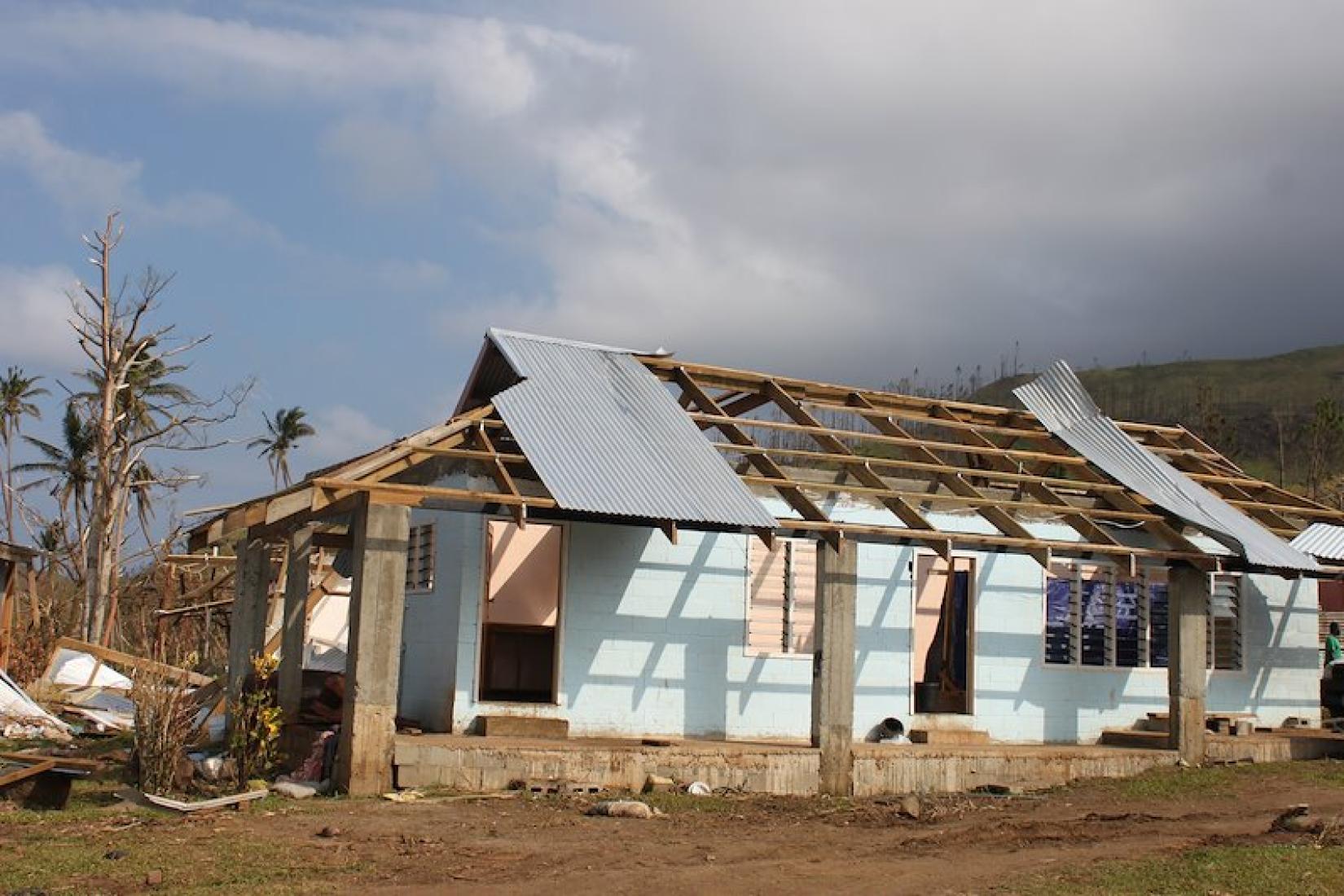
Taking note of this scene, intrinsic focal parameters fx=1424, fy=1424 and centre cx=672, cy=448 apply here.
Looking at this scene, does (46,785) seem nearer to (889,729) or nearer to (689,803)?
(689,803)

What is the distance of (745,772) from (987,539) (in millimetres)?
3814

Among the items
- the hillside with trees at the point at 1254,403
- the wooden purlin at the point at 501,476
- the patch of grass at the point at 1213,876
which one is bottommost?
the patch of grass at the point at 1213,876

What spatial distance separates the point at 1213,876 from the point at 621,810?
4.92 metres

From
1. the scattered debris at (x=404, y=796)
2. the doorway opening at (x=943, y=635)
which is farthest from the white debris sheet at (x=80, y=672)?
the doorway opening at (x=943, y=635)

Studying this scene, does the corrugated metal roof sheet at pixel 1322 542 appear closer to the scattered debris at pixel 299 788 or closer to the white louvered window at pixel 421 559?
the white louvered window at pixel 421 559

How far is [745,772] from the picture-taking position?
14.4m

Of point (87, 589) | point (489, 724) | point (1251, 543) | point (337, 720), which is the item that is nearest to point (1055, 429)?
point (1251, 543)

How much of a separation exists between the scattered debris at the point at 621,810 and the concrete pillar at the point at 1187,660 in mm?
7683

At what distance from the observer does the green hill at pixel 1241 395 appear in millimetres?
61094

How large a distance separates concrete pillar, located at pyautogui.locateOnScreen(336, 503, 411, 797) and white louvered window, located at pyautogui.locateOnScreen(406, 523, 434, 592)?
2933 millimetres

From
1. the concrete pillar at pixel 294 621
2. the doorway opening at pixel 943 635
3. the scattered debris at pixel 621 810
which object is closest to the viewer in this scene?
the scattered debris at pixel 621 810

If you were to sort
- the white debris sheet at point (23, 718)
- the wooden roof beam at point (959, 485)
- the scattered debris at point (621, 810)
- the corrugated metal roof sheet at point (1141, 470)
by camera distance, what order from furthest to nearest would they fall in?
the white debris sheet at point (23, 718), the corrugated metal roof sheet at point (1141, 470), the wooden roof beam at point (959, 485), the scattered debris at point (621, 810)

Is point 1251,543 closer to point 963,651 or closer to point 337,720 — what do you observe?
point 963,651

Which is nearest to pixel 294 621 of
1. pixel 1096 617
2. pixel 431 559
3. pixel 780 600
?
pixel 431 559
